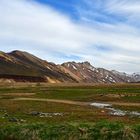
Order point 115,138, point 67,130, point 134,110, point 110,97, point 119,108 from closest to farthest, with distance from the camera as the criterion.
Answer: point 115,138 < point 67,130 < point 134,110 < point 119,108 < point 110,97

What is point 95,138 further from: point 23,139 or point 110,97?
point 110,97

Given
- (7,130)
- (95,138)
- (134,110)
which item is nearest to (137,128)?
(95,138)

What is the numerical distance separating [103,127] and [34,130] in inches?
216

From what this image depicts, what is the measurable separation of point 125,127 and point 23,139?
7719 mm

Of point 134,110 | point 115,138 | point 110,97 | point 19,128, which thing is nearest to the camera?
point 115,138

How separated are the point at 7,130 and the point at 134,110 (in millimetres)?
41249

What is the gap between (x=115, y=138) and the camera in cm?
2791

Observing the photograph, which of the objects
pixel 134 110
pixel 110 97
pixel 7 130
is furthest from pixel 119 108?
pixel 7 130

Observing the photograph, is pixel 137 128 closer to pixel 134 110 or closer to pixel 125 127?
pixel 125 127

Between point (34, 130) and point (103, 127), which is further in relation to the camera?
point (34, 130)

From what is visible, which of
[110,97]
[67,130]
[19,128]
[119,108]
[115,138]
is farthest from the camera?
[110,97]

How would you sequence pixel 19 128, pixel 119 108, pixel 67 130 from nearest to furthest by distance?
pixel 67 130, pixel 19 128, pixel 119 108

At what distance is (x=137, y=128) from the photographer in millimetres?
28656

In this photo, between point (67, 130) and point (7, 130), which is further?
point (7, 130)
